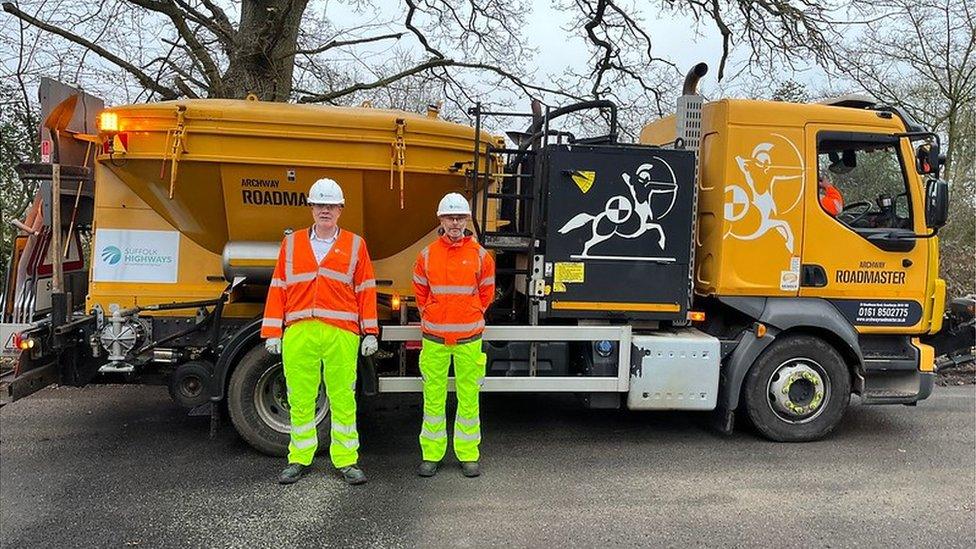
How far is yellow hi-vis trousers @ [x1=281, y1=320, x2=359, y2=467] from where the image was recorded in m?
3.96

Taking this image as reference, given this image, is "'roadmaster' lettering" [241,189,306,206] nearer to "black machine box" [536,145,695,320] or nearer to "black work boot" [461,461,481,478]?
"black machine box" [536,145,695,320]

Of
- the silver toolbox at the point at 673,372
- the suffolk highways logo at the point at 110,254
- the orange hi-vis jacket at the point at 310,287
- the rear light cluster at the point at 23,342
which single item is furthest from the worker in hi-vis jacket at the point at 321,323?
the silver toolbox at the point at 673,372

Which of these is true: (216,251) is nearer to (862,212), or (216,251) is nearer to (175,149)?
(175,149)

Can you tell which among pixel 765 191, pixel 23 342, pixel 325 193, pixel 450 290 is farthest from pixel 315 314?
pixel 765 191

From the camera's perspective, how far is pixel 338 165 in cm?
427

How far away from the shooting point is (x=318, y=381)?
4.05 meters

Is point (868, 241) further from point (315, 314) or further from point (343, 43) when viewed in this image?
point (343, 43)

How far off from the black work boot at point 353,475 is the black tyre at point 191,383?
1.11 metres

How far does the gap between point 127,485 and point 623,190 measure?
365cm

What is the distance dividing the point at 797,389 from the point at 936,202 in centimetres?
160

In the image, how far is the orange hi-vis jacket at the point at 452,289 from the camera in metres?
4.13

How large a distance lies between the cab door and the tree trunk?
251 inches

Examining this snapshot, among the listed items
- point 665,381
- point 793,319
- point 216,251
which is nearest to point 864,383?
point 793,319

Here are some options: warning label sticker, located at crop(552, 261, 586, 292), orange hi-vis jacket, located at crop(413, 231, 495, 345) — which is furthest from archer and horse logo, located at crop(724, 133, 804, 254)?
orange hi-vis jacket, located at crop(413, 231, 495, 345)
